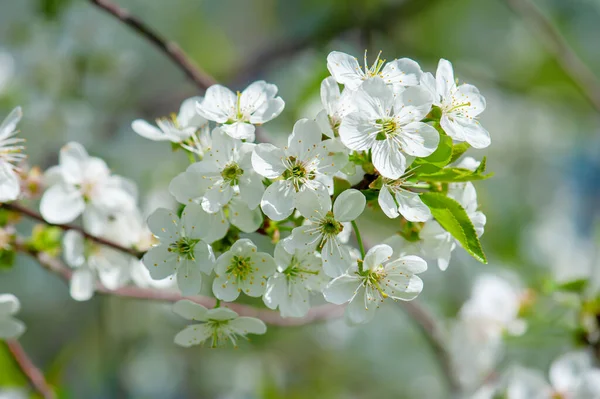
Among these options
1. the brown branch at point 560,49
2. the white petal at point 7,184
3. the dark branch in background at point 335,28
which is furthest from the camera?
the dark branch in background at point 335,28

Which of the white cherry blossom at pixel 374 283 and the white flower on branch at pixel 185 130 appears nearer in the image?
the white cherry blossom at pixel 374 283

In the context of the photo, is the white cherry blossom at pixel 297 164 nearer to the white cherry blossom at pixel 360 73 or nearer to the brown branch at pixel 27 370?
the white cherry blossom at pixel 360 73

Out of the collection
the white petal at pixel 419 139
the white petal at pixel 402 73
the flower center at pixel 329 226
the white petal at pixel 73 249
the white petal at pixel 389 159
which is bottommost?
the white petal at pixel 73 249

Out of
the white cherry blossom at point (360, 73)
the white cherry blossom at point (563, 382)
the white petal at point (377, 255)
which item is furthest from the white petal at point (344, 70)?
the white cherry blossom at point (563, 382)

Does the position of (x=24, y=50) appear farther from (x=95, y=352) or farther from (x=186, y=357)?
(x=186, y=357)

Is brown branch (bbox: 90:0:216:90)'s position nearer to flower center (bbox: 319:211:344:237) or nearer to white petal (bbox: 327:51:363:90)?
white petal (bbox: 327:51:363:90)

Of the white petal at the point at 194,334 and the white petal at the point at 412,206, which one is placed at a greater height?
the white petal at the point at 412,206

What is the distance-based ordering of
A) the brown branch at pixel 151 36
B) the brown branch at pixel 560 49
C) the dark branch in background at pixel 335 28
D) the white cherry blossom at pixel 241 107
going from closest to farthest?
the white cherry blossom at pixel 241 107 → the brown branch at pixel 151 36 → the brown branch at pixel 560 49 → the dark branch in background at pixel 335 28
